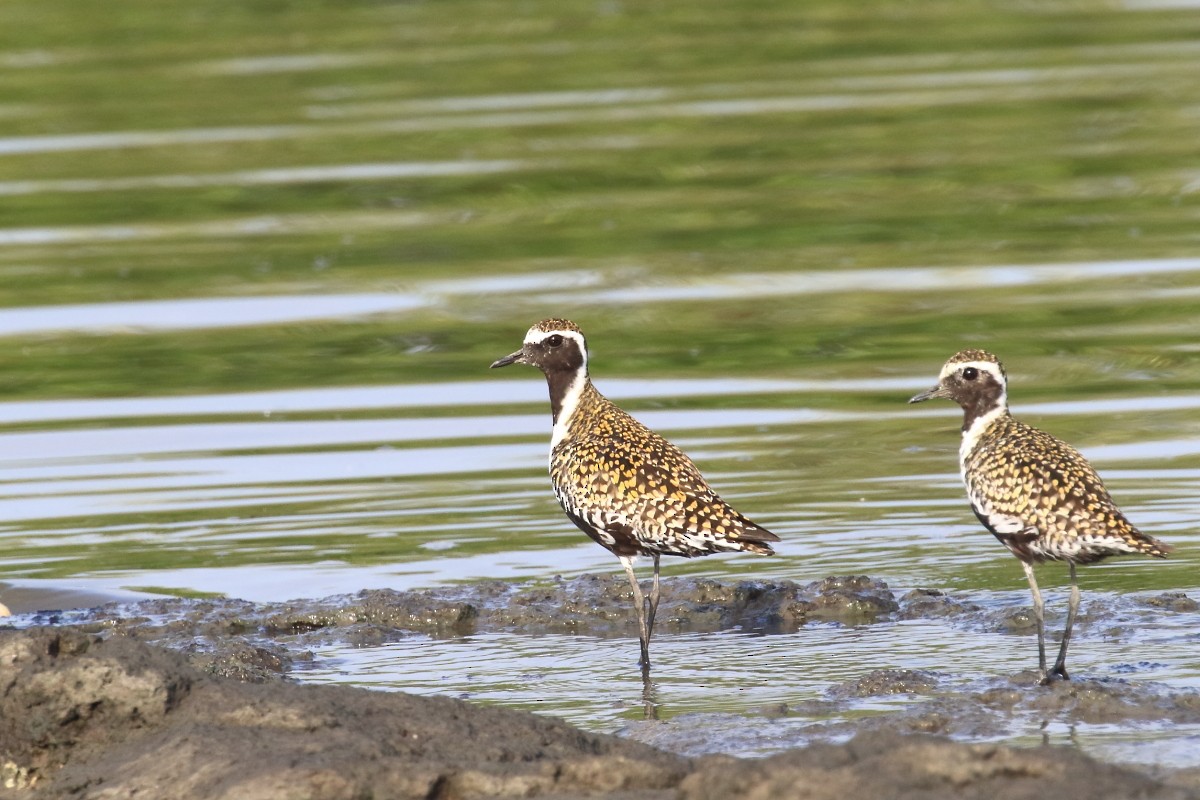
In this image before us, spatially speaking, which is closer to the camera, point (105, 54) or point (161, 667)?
point (161, 667)

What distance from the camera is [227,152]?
23.9 m

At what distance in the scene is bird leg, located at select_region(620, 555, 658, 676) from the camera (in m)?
9.48

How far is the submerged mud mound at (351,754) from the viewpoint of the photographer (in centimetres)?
622

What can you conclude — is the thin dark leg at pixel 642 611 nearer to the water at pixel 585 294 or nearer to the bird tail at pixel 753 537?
the water at pixel 585 294

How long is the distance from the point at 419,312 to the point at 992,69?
12.1 metres

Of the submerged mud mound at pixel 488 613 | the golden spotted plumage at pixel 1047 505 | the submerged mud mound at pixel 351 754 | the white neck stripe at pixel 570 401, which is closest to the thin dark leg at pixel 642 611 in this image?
the submerged mud mound at pixel 488 613

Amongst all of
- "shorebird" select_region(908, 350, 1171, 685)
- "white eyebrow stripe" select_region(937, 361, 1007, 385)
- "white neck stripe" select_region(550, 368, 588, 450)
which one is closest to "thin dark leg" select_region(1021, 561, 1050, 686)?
"shorebird" select_region(908, 350, 1171, 685)

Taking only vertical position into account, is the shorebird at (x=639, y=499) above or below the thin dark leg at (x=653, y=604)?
above

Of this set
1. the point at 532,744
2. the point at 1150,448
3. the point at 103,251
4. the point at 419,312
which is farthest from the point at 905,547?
the point at 103,251

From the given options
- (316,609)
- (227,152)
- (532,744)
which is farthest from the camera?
(227,152)

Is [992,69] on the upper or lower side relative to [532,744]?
upper

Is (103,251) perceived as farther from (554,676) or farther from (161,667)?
(161,667)

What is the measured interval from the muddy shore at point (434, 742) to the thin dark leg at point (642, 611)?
3.30 ft

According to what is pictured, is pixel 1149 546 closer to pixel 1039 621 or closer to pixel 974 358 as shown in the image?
A: pixel 1039 621
